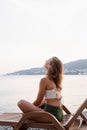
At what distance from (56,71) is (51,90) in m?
0.22

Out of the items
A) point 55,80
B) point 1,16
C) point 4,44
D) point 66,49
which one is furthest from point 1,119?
point 66,49

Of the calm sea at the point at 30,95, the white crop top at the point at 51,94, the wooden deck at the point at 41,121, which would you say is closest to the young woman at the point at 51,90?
the white crop top at the point at 51,94

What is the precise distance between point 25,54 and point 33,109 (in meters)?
14.4

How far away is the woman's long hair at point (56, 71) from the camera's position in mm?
4348

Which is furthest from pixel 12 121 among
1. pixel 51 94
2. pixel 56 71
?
pixel 56 71

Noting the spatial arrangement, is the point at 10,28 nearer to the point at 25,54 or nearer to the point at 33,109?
the point at 25,54

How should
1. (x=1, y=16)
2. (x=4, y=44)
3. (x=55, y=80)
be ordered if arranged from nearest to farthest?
(x=55, y=80)
(x=1, y=16)
(x=4, y=44)

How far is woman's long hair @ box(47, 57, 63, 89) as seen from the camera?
435 cm

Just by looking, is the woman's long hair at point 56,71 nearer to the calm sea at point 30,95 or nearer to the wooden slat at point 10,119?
the calm sea at point 30,95

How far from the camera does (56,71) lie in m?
4.36

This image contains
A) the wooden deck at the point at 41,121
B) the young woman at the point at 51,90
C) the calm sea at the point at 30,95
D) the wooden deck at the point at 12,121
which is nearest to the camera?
the wooden deck at the point at 41,121

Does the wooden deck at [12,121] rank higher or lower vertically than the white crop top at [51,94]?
lower

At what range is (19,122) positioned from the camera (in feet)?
13.5

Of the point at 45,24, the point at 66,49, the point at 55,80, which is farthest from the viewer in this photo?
the point at 66,49
